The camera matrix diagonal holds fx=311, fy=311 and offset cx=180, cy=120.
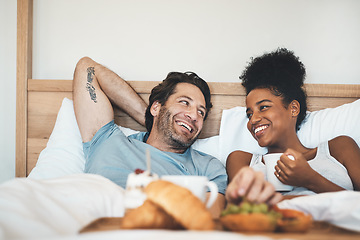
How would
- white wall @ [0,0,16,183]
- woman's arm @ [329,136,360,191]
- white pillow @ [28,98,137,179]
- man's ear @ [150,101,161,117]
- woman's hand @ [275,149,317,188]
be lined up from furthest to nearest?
1. white wall @ [0,0,16,183]
2. man's ear @ [150,101,161,117]
3. white pillow @ [28,98,137,179]
4. woman's arm @ [329,136,360,191]
5. woman's hand @ [275,149,317,188]

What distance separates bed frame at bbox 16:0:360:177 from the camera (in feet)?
5.54

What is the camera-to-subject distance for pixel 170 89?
1.58 m

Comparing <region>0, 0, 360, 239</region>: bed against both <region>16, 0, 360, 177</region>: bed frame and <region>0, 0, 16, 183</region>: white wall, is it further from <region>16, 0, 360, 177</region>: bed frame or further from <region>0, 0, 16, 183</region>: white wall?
<region>0, 0, 16, 183</region>: white wall

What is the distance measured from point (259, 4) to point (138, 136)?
105 centimetres

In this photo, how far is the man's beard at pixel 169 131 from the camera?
57.2 inches

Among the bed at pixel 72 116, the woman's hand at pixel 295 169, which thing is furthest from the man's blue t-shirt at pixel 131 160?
the woman's hand at pixel 295 169

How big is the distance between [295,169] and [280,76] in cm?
56

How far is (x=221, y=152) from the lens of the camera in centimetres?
157

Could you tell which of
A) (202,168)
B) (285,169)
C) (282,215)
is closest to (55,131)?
(202,168)

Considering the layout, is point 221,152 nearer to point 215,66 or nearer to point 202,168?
point 202,168

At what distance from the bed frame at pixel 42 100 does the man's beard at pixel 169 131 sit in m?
0.25

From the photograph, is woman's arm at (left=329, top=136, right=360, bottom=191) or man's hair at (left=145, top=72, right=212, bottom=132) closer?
woman's arm at (left=329, top=136, right=360, bottom=191)

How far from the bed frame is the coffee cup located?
15.2 inches

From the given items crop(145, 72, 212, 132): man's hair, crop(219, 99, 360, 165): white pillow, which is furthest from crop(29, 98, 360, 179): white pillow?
crop(145, 72, 212, 132): man's hair
